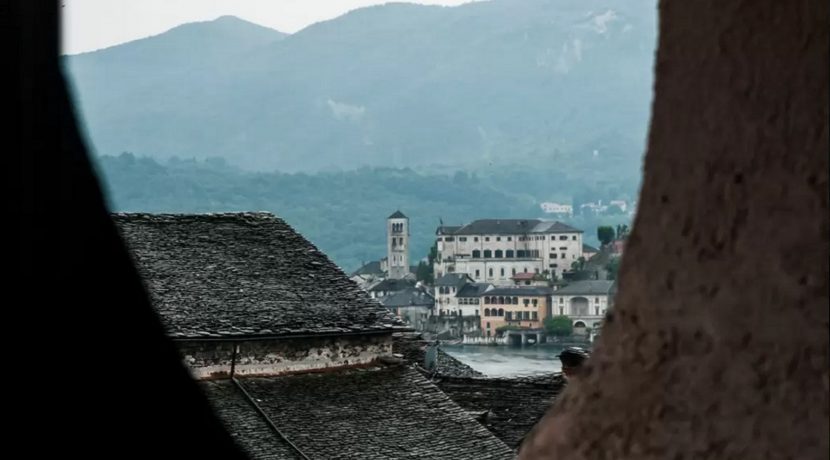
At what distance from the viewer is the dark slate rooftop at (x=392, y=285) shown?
222 feet

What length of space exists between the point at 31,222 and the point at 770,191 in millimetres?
1114

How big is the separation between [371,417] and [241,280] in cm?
245

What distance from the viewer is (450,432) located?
15.5m

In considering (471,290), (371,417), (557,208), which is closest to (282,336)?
(371,417)

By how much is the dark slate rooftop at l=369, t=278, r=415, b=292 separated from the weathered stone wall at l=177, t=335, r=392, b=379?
49.7 meters

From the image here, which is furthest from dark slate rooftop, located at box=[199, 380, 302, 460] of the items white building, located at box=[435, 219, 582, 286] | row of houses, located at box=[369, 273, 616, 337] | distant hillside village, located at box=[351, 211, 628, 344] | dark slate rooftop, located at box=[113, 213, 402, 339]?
white building, located at box=[435, 219, 582, 286]

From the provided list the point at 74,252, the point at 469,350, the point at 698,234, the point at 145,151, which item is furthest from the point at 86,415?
the point at 145,151

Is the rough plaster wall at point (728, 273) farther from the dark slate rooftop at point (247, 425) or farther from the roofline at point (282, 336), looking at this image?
the roofline at point (282, 336)

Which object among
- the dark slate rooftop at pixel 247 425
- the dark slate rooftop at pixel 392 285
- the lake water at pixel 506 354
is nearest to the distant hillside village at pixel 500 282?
the dark slate rooftop at pixel 392 285

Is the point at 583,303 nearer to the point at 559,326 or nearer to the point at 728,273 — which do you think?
the point at 559,326

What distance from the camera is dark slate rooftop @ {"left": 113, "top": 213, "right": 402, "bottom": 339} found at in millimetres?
16141

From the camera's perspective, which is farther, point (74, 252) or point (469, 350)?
point (469, 350)

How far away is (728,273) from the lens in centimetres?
218

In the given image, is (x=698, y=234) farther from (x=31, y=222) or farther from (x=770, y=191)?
(x=31, y=222)
